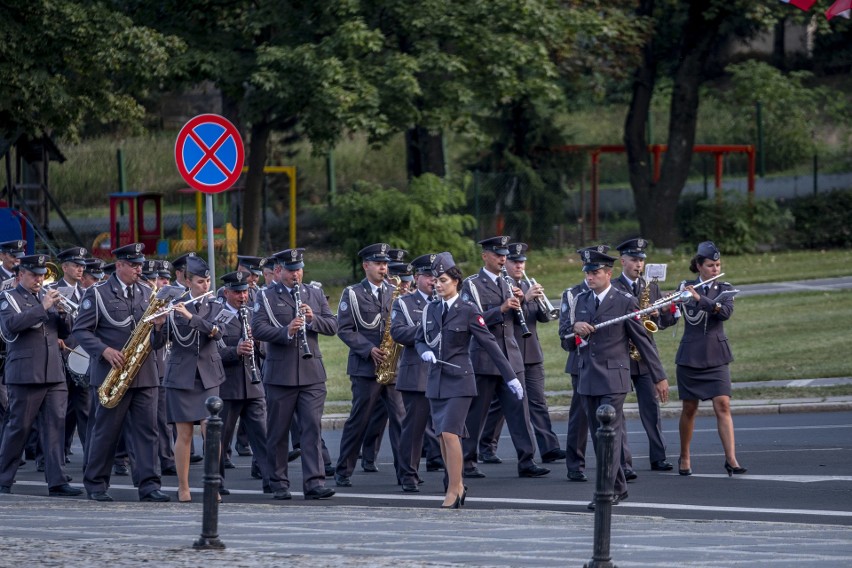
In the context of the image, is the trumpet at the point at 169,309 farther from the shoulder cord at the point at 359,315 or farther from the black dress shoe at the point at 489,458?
the black dress shoe at the point at 489,458

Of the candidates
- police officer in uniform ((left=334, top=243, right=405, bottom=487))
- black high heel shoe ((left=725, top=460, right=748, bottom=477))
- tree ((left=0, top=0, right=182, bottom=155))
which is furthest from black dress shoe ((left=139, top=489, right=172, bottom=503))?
tree ((left=0, top=0, right=182, bottom=155))

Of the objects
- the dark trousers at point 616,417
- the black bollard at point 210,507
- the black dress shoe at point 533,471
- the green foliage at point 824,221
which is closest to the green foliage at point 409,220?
the green foliage at point 824,221

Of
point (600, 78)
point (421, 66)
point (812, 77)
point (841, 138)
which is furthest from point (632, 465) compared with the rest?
point (812, 77)

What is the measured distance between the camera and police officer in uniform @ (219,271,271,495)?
12898 mm

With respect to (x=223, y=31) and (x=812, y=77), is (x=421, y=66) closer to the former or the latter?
(x=223, y=31)

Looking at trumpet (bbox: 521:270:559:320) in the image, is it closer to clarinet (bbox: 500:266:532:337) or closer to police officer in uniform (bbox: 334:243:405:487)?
clarinet (bbox: 500:266:532:337)

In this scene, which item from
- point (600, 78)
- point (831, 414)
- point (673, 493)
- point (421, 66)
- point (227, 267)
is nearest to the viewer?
point (673, 493)

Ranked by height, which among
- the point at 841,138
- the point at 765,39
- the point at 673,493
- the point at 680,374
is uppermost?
the point at 765,39

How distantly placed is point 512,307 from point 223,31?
17.0 metres

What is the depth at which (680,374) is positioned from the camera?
520 inches

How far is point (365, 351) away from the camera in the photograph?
13.2m

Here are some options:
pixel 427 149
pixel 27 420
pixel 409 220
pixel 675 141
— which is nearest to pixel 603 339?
pixel 27 420

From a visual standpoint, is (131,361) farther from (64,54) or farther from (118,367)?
(64,54)

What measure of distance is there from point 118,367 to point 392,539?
3.89 metres
